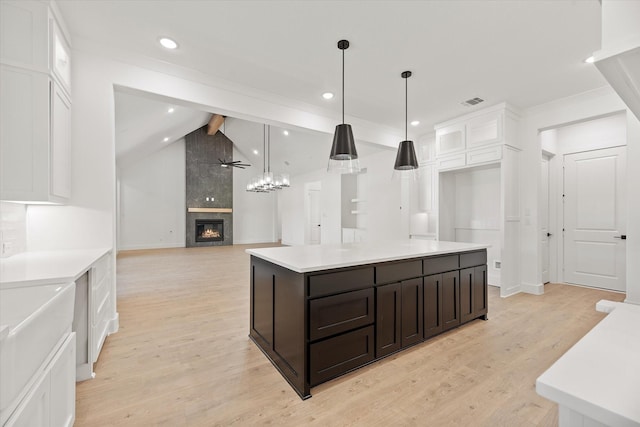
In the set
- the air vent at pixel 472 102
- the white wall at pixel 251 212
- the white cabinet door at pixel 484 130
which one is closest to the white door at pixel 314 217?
the white wall at pixel 251 212

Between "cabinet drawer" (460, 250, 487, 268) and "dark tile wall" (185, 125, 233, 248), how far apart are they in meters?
9.74

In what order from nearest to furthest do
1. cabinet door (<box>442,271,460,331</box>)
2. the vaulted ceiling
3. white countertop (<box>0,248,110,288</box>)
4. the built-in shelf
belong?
1. white countertop (<box>0,248,110,288</box>)
2. the vaulted ceiling
3. cabinet door (<box>442,271,460,331</box>)
4. the built-in shelf

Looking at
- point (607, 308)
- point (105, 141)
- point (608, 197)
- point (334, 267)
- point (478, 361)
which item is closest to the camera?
point (607, 308)

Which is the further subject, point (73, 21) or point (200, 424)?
point (73, 21)

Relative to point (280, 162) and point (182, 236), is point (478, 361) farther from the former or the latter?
point (182, 236)

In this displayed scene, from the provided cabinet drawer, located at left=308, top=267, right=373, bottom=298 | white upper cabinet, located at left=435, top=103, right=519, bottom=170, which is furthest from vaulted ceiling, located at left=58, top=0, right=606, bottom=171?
cabinet drawer, located at left=308, top=267, right=373, bottom=298

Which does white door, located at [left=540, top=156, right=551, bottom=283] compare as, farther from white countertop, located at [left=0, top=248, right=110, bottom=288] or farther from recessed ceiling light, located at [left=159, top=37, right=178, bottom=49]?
white countertop, located at [left=0, top=248, right=110, bottom=288]

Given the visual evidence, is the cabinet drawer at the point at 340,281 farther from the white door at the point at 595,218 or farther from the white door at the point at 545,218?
the white door at the point at 595,218

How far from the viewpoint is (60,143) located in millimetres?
2436

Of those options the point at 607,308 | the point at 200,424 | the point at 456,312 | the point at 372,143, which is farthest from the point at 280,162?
the point at 607,308

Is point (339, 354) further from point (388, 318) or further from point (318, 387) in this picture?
point (388, 318)

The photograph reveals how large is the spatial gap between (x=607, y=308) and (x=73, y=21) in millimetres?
4113

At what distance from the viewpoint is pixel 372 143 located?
530cm

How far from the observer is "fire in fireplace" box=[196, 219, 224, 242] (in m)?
10.8
